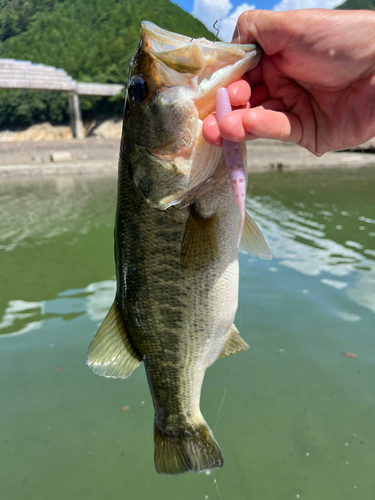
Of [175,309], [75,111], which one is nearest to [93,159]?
[75,111]

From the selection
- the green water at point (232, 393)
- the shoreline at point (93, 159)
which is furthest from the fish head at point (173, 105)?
the shoreline at point (93, 159)

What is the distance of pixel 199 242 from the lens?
1696 millimetres

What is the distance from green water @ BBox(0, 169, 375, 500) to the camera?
8.66ft

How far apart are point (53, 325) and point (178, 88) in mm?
3714

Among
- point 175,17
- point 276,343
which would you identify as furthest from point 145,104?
point 175,17

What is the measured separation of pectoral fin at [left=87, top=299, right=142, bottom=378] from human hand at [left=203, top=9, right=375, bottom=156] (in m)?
1.10

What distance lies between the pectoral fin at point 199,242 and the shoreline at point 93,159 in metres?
15.6

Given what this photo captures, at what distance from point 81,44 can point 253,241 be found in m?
54.0

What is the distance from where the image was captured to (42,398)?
10.9 feet

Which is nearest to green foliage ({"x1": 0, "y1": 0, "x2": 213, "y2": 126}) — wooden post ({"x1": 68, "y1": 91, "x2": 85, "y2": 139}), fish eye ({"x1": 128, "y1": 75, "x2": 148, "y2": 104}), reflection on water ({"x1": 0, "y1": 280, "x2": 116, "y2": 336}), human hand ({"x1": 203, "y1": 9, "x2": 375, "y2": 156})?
wooden post ({"x1": 68, "y1": 91, "x2": 85, "y2": 139})

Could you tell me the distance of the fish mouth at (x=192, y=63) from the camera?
55.3 inches

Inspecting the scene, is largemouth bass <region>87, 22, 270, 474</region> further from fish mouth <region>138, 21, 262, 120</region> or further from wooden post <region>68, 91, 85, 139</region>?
wooden post <region>68, 91, 85, 139</region>

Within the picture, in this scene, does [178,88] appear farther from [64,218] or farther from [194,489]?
[64,218]

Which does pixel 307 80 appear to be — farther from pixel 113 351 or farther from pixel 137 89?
pixel 113 351
